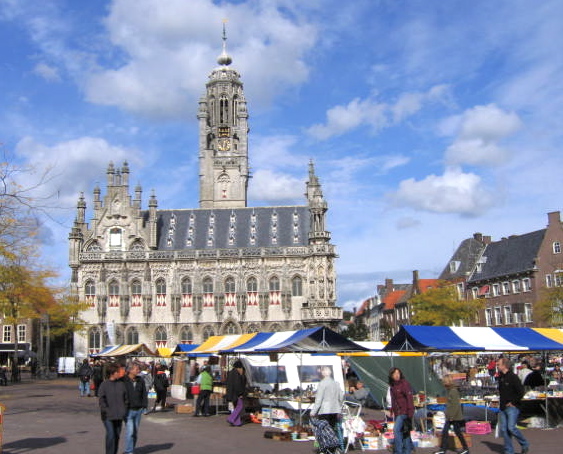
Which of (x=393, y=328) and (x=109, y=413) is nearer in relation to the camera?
(x=109, y=413)

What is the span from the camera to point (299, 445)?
52.0 feet

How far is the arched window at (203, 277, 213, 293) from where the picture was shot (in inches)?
2474

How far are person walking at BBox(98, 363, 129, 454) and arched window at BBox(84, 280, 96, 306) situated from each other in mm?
52604

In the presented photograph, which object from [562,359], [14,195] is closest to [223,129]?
[562,359]

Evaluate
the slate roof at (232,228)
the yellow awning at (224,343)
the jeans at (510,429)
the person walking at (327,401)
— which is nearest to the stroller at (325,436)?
the person walking at (327,401)

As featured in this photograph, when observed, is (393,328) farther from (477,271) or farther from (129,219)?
(129,219)

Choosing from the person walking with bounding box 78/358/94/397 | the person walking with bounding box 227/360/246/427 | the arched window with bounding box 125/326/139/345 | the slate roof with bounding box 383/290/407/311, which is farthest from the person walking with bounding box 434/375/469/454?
the slate roof with bounding box 383/290/407/311

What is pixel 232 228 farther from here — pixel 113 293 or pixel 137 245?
pixel 113 293

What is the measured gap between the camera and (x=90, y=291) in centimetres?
6322

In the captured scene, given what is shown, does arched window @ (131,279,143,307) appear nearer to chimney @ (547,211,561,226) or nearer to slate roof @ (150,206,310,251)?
slate roof @ (150,206,310,251)

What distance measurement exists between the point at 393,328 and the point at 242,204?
3143 cm

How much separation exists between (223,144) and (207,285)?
72.0 ft

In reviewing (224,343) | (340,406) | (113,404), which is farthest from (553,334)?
(113,404)

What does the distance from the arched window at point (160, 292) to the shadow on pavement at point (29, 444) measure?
4656cm
